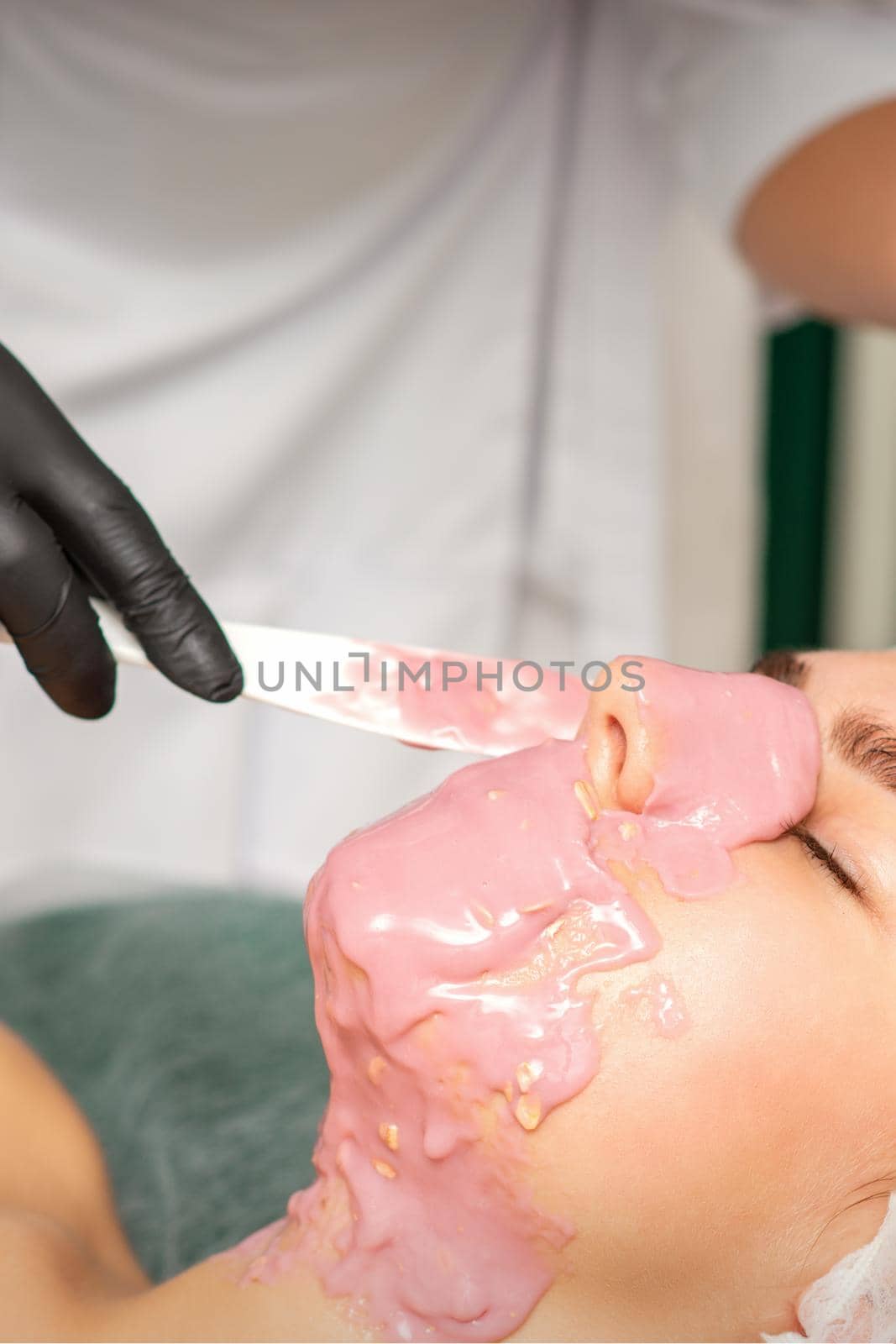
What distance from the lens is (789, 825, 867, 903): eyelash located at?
2.50ft

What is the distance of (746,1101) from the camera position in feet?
2.34

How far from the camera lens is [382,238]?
1.86 meters

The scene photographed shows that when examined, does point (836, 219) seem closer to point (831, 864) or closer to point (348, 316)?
point (348, 316)

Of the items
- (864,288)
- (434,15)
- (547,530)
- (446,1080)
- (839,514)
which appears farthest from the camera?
(839,514)

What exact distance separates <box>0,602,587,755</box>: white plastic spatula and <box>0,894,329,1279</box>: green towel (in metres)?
0.45

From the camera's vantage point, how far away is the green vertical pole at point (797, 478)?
2.74 meters

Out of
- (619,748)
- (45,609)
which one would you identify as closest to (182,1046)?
(45,609)

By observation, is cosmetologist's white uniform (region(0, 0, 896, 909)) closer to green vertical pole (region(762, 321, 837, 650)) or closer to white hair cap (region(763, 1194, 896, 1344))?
green vertical pole (region(762, 321, 837, 650))

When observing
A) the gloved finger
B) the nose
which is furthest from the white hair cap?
the gloved finger

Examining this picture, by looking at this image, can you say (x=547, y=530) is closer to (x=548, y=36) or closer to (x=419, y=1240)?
(x=548, y=36)

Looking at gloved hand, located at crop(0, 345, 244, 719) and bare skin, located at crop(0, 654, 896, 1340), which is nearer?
bare skin, located at crop(0, 654, 896, 1340)

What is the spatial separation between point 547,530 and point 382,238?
574mm

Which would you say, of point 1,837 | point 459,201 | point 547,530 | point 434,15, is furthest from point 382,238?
point 1,837

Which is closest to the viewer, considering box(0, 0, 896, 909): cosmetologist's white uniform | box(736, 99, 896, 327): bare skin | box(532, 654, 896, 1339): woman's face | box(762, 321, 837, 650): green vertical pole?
box(532, 654, 896, 1339): woman's face
